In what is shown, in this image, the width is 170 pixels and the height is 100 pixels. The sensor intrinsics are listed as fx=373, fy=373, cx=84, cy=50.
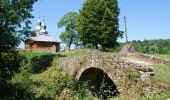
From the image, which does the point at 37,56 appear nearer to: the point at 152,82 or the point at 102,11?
the point at 102,11

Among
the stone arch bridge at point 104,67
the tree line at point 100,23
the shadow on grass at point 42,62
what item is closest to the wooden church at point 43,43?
the tree line at point 100,23

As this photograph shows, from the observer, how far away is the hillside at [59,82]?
19.3m

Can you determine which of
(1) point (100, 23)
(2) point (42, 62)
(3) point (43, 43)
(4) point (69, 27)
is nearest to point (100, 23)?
(1) point (100, 23)

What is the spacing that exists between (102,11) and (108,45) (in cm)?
489

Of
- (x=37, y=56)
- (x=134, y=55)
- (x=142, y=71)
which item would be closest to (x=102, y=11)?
(x=37, y=56)

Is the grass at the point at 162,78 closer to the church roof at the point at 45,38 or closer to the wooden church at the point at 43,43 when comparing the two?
the wooden church at the point at 43,43

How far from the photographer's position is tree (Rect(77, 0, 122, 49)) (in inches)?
2037

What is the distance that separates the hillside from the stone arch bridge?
1.05ft

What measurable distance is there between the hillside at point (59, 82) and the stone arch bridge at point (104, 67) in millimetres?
321

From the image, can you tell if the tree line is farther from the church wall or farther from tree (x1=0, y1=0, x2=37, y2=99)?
tree (x1=0, y1=0, x2=37, y2=99)

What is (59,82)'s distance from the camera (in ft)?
86.8

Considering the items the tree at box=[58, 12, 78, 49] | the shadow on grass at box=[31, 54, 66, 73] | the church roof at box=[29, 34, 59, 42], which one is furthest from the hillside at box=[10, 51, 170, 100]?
the tree at box=[58, 12, 78, 49]

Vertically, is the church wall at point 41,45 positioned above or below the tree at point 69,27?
below

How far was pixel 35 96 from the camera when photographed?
2714cm
